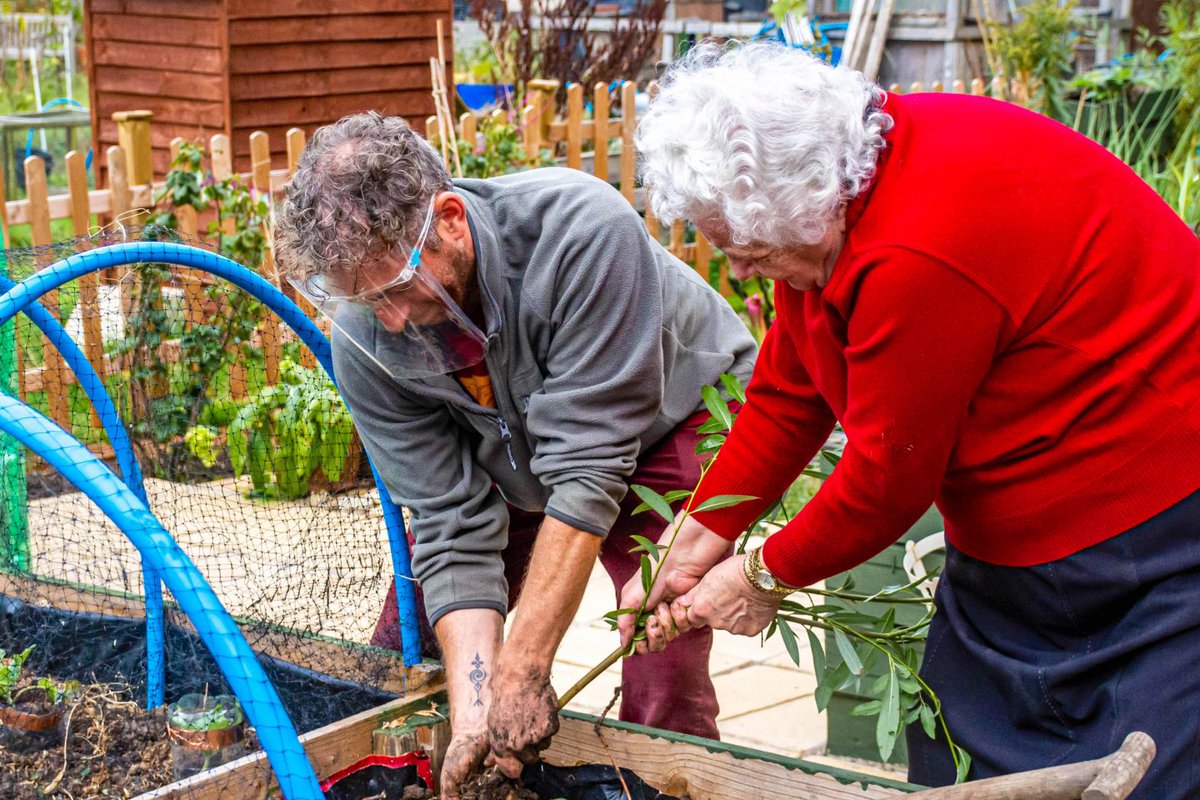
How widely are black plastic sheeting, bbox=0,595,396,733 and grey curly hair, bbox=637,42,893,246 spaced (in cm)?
141

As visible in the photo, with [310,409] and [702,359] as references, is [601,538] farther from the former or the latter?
[310,409]

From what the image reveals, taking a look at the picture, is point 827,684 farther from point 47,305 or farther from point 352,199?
point 47,305

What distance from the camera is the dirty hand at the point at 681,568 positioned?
203 centimetres

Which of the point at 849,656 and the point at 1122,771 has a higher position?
the point at 1122,771

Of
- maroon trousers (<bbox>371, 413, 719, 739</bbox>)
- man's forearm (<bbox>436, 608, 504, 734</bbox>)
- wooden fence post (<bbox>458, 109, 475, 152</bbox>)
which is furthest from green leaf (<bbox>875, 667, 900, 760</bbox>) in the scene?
wooden fence post (<bbox>458, 109, 475, 152</bbox>)

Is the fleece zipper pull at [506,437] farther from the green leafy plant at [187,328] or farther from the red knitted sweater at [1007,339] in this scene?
the green leafy plant at [187,328]

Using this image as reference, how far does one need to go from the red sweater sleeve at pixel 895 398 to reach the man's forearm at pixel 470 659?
69cm

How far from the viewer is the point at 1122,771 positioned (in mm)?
1271

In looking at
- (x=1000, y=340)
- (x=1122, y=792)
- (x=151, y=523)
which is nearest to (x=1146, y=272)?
(x=1000, y=340)

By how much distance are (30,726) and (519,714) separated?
1118 millimetres

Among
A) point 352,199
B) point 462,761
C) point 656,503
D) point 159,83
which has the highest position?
point 352,199

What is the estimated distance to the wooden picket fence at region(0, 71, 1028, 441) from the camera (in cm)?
378

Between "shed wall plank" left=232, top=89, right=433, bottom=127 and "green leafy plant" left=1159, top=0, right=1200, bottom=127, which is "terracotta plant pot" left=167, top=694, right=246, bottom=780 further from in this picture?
"shed wall plank" left=232, top=89, right=433, bottom=127

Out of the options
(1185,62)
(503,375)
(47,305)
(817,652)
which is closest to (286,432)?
(47,305)
